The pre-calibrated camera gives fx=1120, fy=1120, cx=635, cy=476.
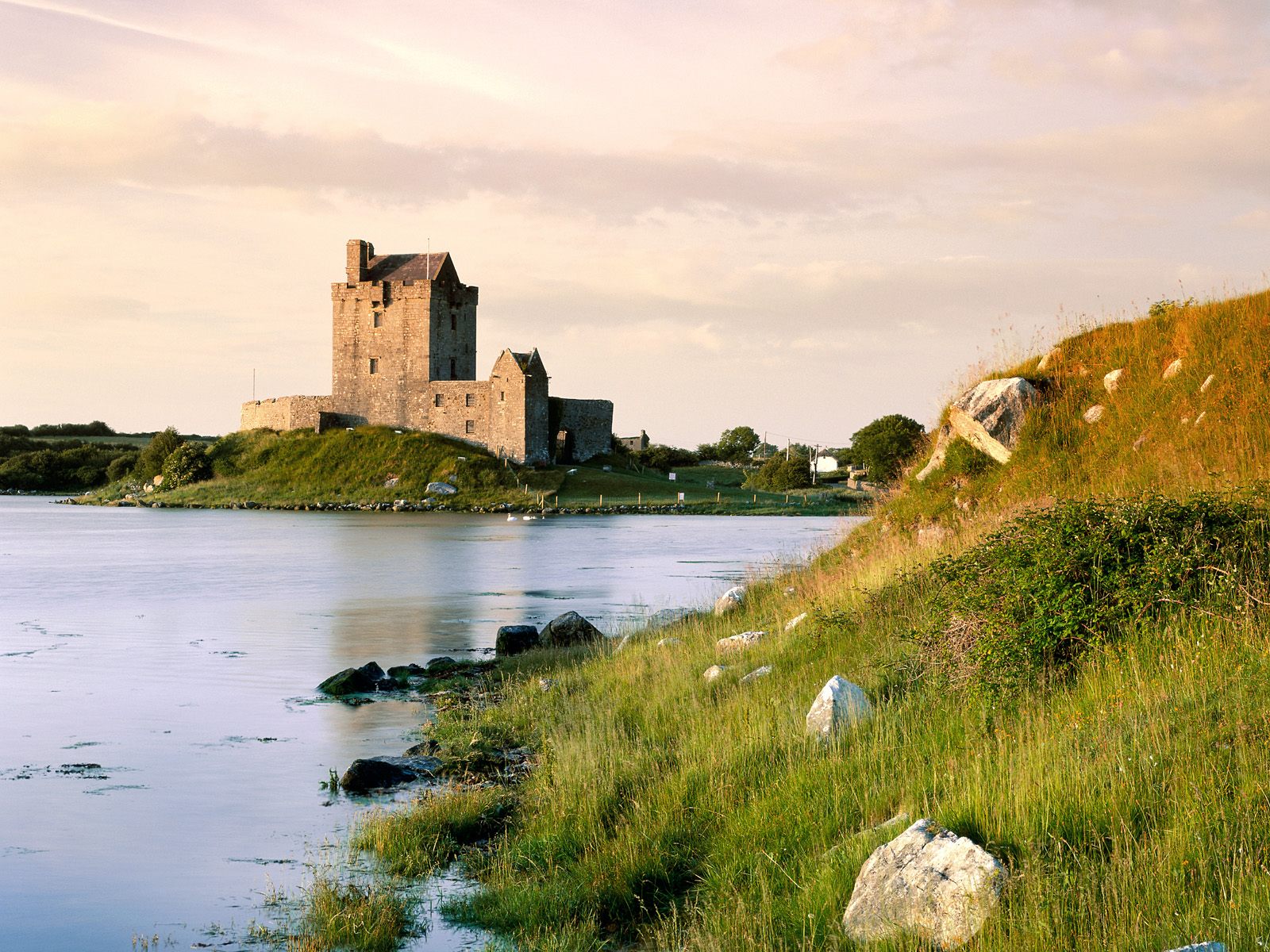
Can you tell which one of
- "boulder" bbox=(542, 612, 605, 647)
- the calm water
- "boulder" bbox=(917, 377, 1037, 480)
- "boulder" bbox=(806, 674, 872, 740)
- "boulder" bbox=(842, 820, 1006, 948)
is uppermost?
"boulder" bbox=(917, 377, 1037, 480)

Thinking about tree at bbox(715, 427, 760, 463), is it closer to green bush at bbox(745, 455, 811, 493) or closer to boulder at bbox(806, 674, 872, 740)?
green bush at bbox(745, 455, 811, 493)

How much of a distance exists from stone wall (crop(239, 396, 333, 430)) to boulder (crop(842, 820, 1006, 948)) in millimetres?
106605

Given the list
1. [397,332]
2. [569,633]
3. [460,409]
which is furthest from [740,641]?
[397,332]

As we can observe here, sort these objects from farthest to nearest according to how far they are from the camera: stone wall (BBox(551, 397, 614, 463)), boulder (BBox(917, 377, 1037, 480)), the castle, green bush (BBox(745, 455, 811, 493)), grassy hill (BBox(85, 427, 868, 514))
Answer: green bush (BBox(745, 455, 811, 493)), stone wall (BBox(551, 397, 614, 463)), the castle, grassy hill (BBox(85, 427, 868, 514)), boulder (BBox(917, 377, 1037, 480))

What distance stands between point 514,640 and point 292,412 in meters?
94.8

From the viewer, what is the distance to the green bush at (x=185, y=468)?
10775cm

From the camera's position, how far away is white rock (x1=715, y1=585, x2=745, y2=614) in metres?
20.0

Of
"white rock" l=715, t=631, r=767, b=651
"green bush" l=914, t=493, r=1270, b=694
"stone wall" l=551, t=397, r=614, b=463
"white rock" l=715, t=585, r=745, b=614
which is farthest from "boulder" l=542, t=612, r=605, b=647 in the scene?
"stone wall" l=551, t=397, r=614, b=463

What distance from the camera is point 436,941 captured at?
797 cm

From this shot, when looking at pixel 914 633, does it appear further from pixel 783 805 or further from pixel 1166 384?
pixel 1166 384

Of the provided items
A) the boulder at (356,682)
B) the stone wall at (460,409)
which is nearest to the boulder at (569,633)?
the boulder at (356,682)

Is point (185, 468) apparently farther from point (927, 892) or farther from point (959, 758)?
point (927, 892)

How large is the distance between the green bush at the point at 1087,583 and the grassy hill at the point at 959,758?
0.08 feet

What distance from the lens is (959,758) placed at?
8.27 metres
